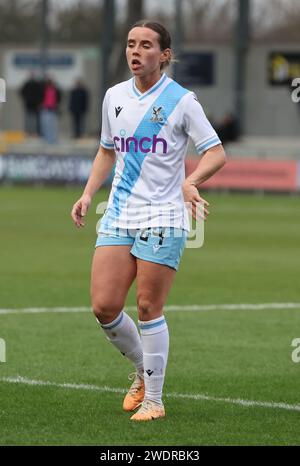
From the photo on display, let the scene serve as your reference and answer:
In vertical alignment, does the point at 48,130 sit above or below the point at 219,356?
below

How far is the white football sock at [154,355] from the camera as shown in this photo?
849 cm

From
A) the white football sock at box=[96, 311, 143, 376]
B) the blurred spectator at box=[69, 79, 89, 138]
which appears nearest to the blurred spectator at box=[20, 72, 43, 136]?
the blurred spectator at box=[69, 79, 89, 138]

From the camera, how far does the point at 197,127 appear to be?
330 inches

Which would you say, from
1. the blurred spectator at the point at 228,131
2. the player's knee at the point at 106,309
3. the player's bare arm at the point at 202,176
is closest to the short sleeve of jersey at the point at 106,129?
the player's bare arm at the point at 202,176

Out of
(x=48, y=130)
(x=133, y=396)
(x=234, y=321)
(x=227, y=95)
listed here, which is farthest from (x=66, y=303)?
(x=227, y=95)

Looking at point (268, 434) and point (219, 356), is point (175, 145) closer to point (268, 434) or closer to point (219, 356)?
point (268, 434)

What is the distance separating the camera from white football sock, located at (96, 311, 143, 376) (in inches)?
342

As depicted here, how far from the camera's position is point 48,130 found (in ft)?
129

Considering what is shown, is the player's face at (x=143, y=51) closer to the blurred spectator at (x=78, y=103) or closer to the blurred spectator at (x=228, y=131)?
the blurred spectator at (x=228, y=131)

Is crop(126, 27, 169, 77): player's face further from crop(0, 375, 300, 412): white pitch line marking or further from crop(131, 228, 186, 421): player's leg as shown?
crop(0, 375, 300, 412): white pitch line marking

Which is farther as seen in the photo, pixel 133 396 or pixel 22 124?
pixel 22 124

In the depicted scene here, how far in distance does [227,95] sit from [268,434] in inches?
1413

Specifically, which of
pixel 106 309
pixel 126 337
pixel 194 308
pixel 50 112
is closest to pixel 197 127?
pixel 106 309
